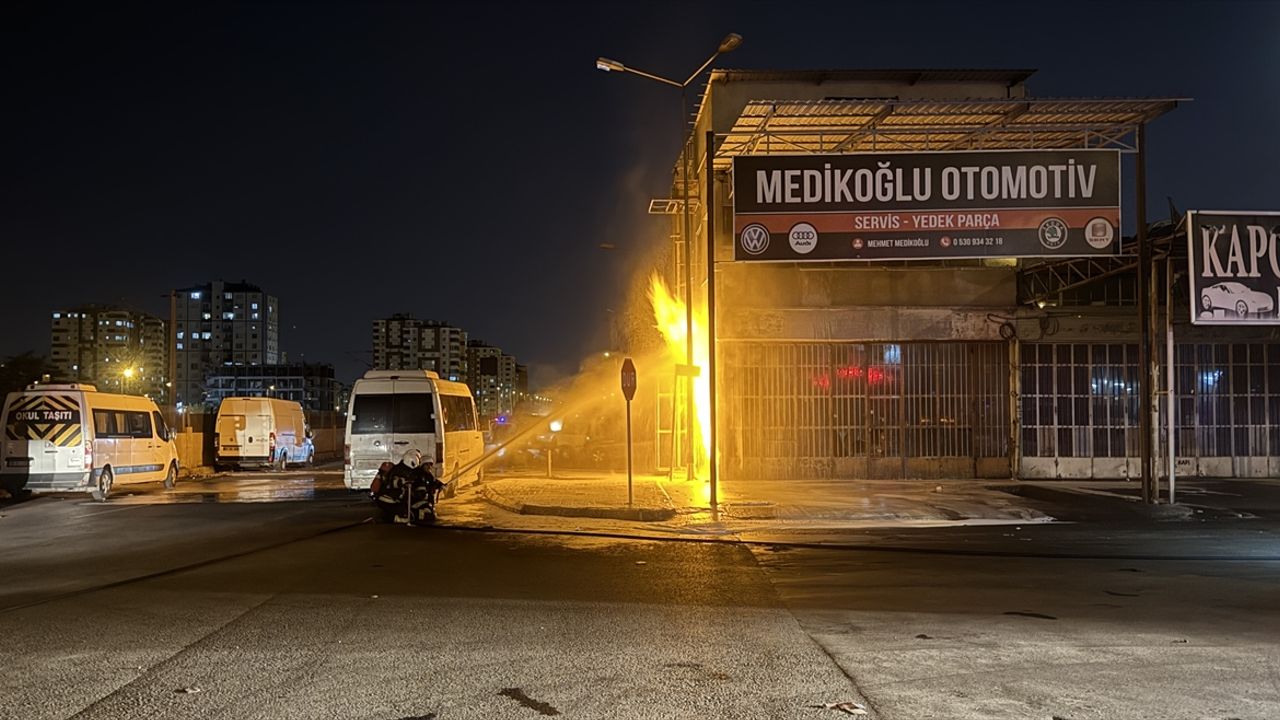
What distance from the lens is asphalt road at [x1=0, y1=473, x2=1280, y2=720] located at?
6148mm

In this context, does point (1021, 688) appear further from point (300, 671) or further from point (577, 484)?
point (577, 484)

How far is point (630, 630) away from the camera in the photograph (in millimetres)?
8125

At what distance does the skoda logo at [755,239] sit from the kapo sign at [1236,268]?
750 cm

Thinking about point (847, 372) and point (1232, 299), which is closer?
point (1232, 299)

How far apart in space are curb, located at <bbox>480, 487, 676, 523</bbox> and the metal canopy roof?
25.7 feet

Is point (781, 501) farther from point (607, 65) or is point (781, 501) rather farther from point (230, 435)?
point (230, 435)

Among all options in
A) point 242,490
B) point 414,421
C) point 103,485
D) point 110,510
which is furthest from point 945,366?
point 103,485

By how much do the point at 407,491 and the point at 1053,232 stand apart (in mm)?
12865

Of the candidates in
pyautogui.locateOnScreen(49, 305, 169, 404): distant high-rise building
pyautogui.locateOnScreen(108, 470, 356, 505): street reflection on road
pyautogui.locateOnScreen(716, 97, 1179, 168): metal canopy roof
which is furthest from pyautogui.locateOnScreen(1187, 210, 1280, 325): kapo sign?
pyautogui.locateOnScreen(49, 305, 169, 404): distant high-rise building

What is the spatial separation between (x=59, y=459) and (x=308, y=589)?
45.5 ft

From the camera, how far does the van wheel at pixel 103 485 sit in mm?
21516

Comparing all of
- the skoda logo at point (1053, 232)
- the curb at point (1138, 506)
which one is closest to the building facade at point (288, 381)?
the curb at point (1138, 506)

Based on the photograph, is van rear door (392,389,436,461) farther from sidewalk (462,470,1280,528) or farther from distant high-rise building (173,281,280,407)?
distant high-rise building (173,281,280,407)

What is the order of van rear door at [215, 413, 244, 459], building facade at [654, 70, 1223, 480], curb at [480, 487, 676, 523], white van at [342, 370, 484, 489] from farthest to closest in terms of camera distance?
van rear door at [215, 413, 244, 459], building facade at [654, 70, 1223, 480], white van at [342, 370, 484, 489], curb at [480, 487, 676, 523]
